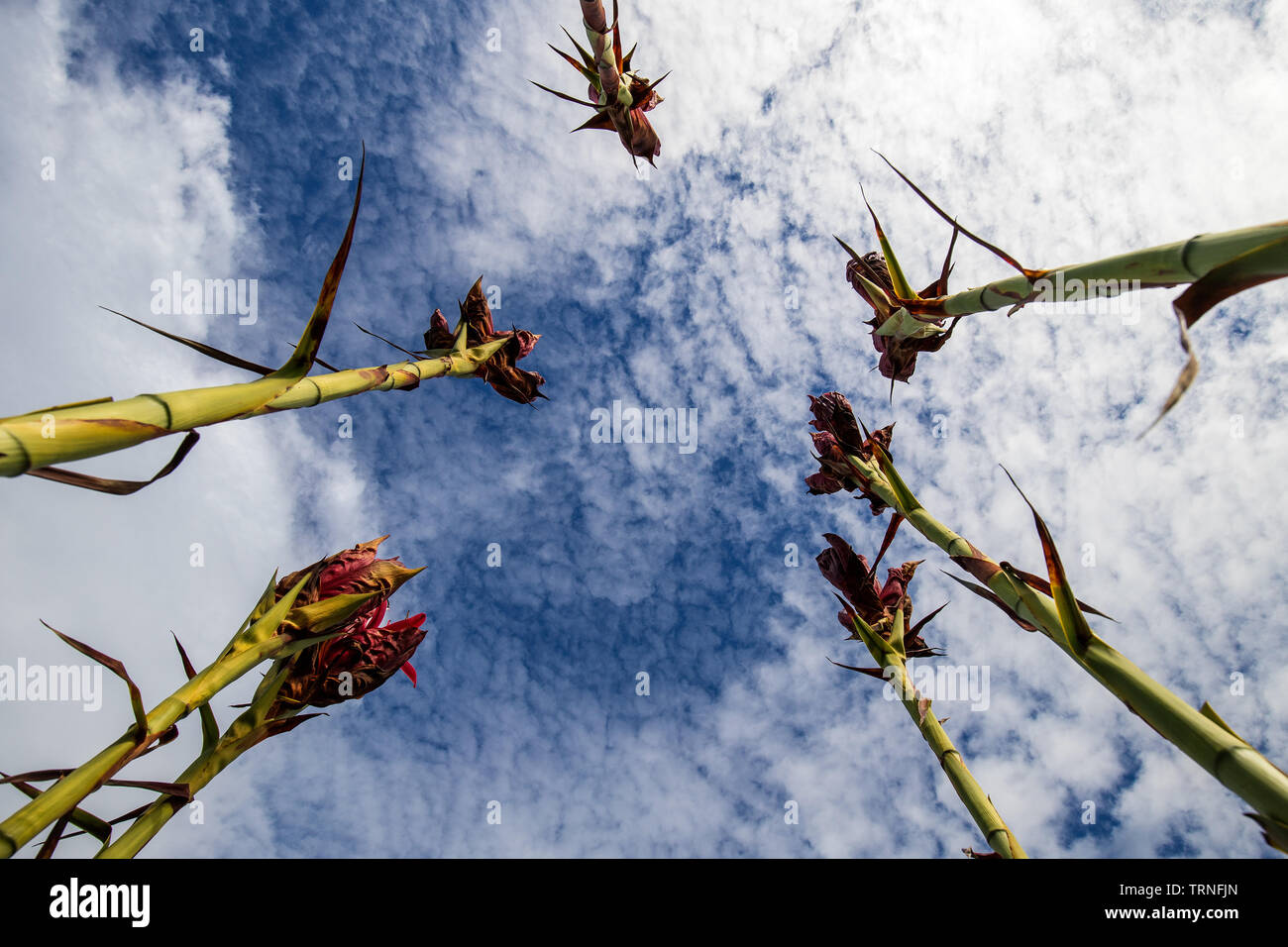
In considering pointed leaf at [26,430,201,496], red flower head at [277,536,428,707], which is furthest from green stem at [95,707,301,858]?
pointed leaf at [26,430,201,496]

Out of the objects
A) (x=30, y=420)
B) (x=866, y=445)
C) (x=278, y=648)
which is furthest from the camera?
(x=866, y=445)

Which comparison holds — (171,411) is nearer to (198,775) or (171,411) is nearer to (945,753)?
(198,775)

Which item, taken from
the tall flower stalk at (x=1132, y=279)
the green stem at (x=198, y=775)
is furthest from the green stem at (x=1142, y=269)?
the green stem at (x=198, y=775)

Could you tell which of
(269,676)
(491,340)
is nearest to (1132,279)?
(269,676)

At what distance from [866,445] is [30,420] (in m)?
5.66

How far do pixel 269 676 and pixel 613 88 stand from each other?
19.0ft

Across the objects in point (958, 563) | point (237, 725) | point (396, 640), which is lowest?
point (237, 725)

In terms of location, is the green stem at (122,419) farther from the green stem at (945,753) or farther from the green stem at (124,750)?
the green stem at (945,753)

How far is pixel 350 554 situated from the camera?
3605 millimetres

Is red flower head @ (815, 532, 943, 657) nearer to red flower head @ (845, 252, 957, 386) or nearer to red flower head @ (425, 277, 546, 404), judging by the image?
red flower head @ (845, 252, 957, 386)

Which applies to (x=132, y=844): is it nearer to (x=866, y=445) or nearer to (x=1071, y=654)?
(x=1071, y=654)

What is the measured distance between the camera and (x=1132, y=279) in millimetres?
2096

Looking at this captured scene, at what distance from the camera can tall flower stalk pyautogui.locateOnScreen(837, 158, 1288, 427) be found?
162 centimetres
